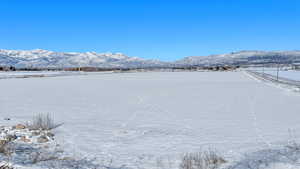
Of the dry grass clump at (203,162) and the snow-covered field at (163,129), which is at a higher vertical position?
the dry grass clump at (203,162)

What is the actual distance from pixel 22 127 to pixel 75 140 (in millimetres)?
2451

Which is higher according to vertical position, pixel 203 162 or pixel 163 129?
pixel 203 162

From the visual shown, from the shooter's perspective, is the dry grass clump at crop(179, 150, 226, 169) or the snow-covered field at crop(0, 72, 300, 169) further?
the snow-covered field at crop(0, 72, 300, 169)

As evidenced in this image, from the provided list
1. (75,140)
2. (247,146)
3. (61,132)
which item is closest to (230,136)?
(247,146)

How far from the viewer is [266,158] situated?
678 cm

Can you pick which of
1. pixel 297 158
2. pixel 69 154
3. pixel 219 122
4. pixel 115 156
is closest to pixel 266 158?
pixel 297 158

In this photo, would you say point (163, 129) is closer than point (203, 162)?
No

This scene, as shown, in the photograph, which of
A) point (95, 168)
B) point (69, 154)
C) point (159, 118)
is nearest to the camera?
point (95, 168)

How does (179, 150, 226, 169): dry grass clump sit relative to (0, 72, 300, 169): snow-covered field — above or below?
above

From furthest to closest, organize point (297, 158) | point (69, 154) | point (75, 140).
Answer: point (75, 140) < point (69, 154) < point (297, 158)

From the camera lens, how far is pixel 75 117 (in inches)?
540

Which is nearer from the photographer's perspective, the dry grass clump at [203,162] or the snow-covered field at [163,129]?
the dry grass clump at [203,162]

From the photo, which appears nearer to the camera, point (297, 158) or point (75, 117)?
point (297, 158)

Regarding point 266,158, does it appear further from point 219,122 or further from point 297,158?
point 219,122
